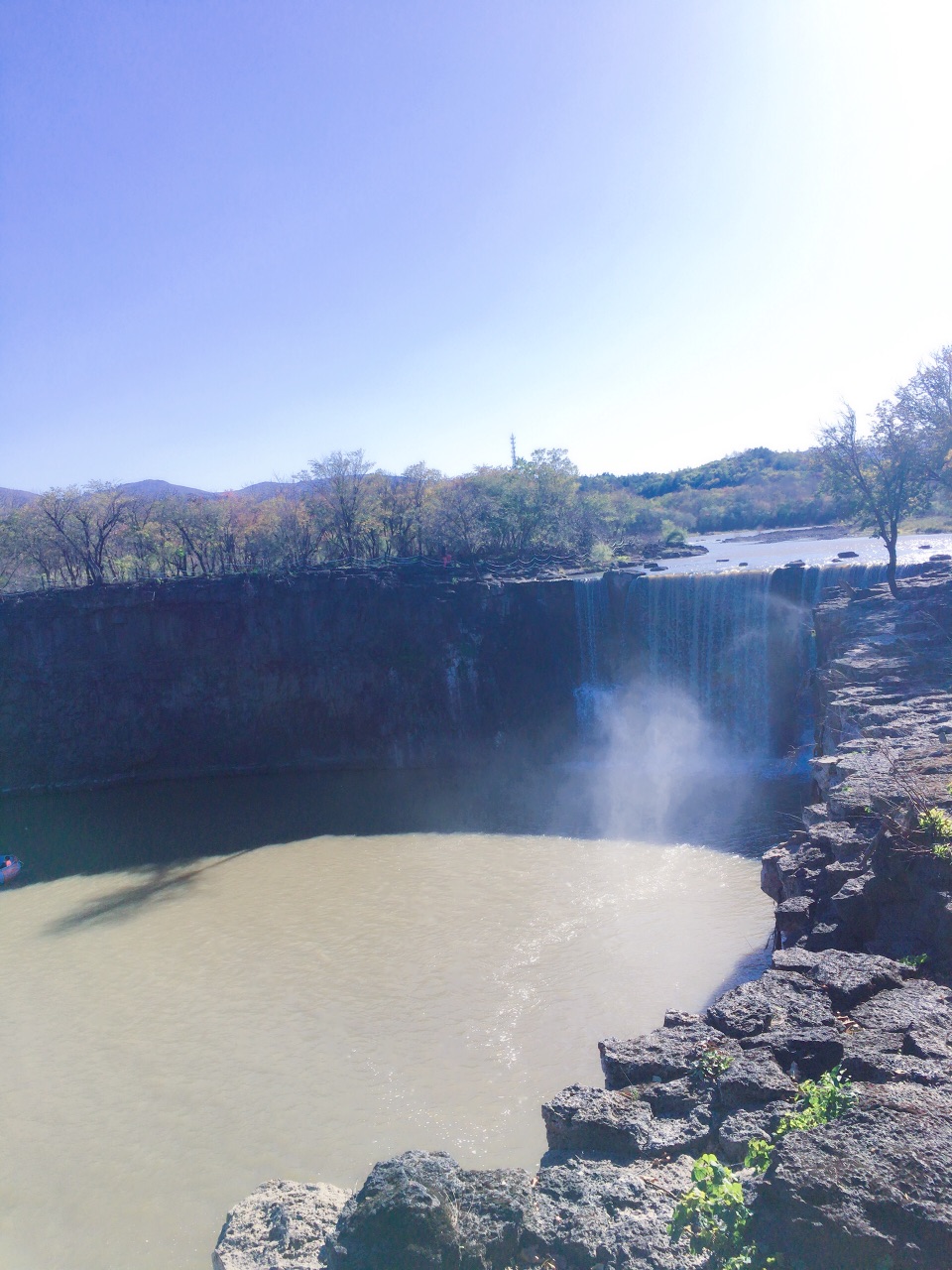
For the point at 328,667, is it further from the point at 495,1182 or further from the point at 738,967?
the point at 495,1182

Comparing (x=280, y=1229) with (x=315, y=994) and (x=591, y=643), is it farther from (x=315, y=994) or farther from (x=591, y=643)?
(x=591, y=643)

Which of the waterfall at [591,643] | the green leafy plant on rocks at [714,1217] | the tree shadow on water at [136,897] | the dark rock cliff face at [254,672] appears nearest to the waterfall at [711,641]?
the waterfall at [591,643]

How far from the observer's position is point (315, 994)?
12758 millimetres

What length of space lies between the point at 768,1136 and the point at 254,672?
26.2m

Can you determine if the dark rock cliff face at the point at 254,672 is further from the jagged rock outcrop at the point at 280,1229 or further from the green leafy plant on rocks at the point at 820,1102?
the green leafy plant on rocks at the point at 820,1102

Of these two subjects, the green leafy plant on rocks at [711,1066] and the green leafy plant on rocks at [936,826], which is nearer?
the green leafy plant on rocks at [711,1066]

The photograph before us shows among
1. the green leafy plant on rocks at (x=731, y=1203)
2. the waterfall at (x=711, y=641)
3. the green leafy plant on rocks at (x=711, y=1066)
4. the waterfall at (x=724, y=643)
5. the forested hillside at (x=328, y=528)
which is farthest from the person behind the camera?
the forested hillside at (x=328, y=528)

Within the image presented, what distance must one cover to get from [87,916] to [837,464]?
22.5 metres

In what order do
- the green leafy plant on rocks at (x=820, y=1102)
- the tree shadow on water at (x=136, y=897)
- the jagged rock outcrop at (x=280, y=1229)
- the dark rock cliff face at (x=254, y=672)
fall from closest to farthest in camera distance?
the green leafy plant on rocks at (x=820, y=1102) → the jagged rock outcrop at (x=280, y=1229) → the tree shadow on water at (x=136, y=897) → the dark rock cliff face at (x=254, y=672)

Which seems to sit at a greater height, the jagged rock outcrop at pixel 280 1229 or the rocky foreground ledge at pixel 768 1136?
the rocky foreground ledge at pixel 768 1136

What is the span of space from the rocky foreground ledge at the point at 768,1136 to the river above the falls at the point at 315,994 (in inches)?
112

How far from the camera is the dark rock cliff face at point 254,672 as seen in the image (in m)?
28.0

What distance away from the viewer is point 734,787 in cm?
2109

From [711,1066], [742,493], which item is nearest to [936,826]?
[711,1066]
